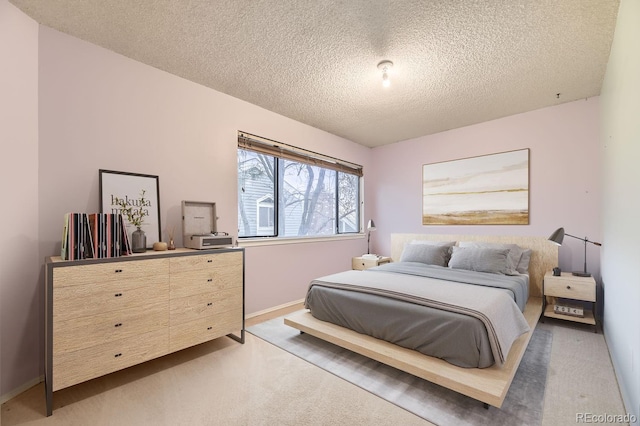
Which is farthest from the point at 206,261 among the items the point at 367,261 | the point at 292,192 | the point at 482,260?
the point at 482,260

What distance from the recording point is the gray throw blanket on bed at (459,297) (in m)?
1.82

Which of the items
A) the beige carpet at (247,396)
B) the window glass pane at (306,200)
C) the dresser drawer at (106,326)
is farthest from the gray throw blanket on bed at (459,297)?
the dresser drawer at (106,326)

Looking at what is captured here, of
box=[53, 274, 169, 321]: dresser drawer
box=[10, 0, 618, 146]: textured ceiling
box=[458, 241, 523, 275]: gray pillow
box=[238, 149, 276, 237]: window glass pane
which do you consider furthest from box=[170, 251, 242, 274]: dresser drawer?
box=[458, 241, 523, 275]: gray pillow

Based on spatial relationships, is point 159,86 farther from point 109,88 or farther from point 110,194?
point 110,194

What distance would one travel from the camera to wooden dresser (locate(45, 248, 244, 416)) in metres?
1.62

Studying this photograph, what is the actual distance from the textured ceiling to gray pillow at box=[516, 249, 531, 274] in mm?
1780

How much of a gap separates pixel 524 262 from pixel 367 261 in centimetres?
204

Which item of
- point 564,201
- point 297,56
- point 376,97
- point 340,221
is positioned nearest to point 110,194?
point 297,56

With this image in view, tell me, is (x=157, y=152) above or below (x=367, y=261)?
above

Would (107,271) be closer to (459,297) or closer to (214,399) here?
(214,399)

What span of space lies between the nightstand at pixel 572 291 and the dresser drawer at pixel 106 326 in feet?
12.3

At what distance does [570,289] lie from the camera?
2820 millimetres

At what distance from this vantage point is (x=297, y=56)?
2311 millimetres

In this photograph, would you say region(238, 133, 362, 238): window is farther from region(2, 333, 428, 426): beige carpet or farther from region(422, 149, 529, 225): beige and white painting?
region(2, 333, 428, 426): beige carpet
